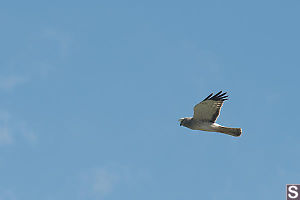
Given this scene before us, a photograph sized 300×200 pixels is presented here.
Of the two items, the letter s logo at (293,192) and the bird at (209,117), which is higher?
the bird at (209,117)

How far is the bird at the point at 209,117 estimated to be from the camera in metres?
27.3

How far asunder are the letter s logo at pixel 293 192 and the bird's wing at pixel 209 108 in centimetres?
463

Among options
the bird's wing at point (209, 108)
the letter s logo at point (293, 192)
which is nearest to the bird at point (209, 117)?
the bird's wing at point (209, 108)

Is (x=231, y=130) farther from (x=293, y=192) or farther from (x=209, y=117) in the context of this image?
(x=293, y=192)

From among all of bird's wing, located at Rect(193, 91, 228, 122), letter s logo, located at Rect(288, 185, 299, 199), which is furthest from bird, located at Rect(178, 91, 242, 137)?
letter s logo, located at Rect(288, 185, 299, 199)

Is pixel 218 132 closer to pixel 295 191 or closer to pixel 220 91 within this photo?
pixel 220 91

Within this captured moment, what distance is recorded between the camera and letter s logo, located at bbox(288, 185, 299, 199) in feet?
78.4

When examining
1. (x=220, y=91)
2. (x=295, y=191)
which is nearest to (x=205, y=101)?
(x=220, y=91)

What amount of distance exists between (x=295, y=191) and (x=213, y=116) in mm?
4869

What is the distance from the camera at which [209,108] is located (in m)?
27.4

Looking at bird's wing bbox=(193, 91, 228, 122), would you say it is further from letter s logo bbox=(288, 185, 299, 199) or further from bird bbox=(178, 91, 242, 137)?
letter s logo bbox=(288, 185, 299, 199)

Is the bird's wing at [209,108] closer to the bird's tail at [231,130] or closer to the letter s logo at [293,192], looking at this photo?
the bird's tail at [231,130]

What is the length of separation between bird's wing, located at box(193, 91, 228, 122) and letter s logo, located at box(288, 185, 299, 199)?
4.63 metres

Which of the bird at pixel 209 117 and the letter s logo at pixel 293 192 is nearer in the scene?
the letter s logo at pixel 293 192
